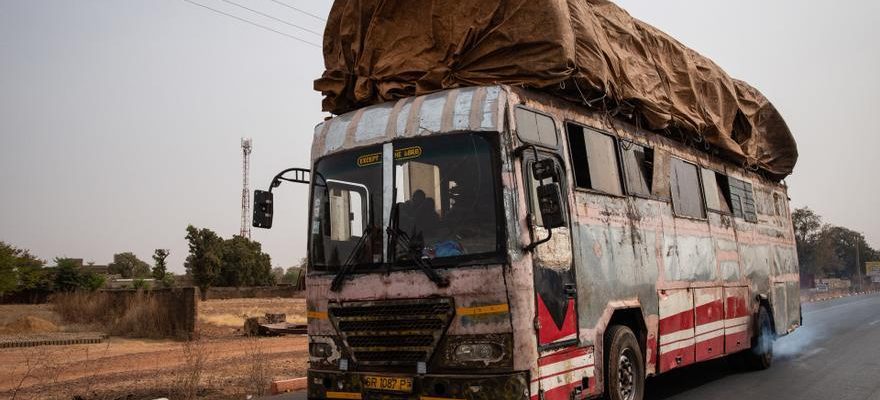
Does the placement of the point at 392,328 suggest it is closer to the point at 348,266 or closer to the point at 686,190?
the point at 348,266

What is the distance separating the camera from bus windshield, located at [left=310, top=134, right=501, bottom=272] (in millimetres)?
5824

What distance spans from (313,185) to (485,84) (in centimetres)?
196

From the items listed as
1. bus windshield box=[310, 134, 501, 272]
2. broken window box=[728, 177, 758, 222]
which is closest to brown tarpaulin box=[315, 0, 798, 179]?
bus windshield box=[310, 134, 501, 272]

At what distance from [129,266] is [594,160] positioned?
132m

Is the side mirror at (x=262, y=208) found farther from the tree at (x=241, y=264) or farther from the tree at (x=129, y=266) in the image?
the tree at (x=129, y=266)

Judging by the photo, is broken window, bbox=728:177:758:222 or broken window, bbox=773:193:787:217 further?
broken window, bbox=773:193:787:217

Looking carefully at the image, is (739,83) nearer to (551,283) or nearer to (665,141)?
(665,141)

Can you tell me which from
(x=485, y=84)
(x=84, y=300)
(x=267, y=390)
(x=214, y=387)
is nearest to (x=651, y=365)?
(x=485, y=84)

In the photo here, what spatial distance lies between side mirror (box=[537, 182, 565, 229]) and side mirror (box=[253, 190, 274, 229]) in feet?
9.53

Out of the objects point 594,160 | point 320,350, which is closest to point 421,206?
point 320,350

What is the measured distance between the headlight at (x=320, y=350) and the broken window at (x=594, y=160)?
9.27 ft

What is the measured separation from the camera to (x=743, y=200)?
1151 cm

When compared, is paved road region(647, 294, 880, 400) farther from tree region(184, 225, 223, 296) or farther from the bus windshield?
tree region(184, 225, 223, 296)

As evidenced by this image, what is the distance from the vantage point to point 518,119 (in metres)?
6.18
